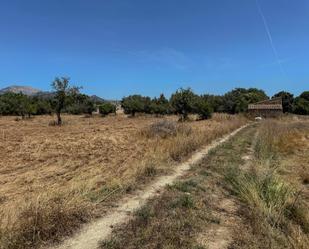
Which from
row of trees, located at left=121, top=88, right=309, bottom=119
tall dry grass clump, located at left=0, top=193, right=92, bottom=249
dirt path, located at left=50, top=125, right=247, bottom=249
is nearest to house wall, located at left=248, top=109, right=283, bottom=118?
row of trees, located at left=121, top=88, right=309, bottom=119

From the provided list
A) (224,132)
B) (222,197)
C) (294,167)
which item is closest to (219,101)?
(224,132)

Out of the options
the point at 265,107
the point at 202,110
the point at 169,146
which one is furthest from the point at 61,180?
the point at 265,107

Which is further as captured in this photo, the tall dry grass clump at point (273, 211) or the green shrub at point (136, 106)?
the green shrub at point (136, 106)

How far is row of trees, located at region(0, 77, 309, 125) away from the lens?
38.7m

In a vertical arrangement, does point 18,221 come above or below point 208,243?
above

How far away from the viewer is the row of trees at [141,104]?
38.7 metres

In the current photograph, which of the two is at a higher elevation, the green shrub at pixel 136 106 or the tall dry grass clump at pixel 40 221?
the green shrub at pixel 136 106

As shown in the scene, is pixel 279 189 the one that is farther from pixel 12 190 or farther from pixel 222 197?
pixel 12 190

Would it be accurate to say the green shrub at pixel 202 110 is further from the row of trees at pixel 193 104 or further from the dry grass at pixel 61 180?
the dry grass at pixel 61 180

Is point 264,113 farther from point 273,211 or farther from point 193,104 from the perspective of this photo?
point 273,211

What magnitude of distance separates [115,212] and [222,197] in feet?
9.36

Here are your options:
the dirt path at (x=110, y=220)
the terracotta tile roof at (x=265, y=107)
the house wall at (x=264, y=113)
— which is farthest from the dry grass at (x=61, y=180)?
the terracotta tile roof at (x=265, y=107)

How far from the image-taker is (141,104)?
64.8 meters

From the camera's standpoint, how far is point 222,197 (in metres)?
8.17
